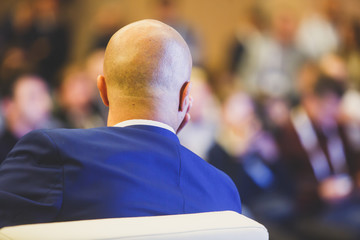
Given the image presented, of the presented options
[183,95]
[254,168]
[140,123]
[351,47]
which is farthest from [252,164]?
[140,123]

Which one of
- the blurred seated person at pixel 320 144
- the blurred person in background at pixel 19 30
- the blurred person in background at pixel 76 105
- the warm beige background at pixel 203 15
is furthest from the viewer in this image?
the warm beige background at pixel 203 15

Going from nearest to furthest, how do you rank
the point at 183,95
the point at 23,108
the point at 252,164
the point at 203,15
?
the point at 183,95
the point at 23,108
the point at 252,164
the point at 203,15

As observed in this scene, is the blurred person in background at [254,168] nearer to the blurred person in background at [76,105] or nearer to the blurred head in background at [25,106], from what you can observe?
the blurred person in background at [76,105]

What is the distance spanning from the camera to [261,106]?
4340 mm

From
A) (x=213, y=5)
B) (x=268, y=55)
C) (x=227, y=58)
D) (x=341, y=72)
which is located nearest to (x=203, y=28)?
(x=213, y=5)


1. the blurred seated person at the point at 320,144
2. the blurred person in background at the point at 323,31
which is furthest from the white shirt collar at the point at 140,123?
the blurred person in background at the point at 323,31

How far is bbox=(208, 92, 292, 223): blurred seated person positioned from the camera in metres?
3.81

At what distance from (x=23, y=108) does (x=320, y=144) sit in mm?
2465

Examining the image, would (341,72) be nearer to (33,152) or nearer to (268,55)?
(268,55)

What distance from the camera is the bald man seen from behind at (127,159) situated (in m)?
1.07

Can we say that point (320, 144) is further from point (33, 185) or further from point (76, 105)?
point (33, 185)

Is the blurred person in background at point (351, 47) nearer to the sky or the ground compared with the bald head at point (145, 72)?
nearer to the ground

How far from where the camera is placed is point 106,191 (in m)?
1.09

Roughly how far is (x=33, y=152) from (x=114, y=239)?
1.03ft
